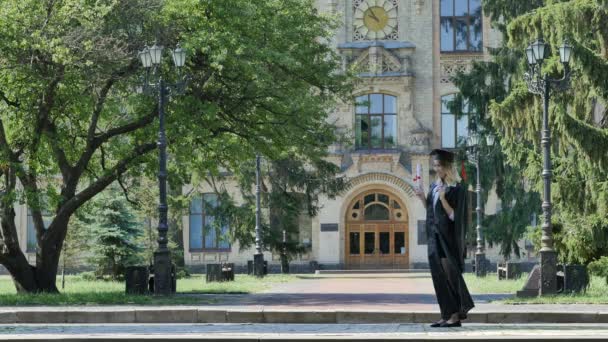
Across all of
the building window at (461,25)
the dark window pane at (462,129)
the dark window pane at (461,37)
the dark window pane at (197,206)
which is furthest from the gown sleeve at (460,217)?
the dark window pane at (197,206)

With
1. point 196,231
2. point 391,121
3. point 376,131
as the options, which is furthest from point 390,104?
point 196,231

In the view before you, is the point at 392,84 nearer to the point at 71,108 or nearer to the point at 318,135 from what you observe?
the point at 318,135

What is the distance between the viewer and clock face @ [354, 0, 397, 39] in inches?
2163

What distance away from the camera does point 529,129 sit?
99.6 feet

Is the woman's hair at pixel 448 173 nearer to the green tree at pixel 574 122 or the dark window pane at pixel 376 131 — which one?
the green tree at pixel 574 122

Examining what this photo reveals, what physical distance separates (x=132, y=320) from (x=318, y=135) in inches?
493

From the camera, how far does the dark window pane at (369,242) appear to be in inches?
2162

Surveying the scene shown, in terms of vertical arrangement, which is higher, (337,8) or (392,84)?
(337,8)

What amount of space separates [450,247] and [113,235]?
96.1ft

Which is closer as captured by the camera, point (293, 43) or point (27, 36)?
point (27, 36)

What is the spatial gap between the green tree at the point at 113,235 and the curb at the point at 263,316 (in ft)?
72.4

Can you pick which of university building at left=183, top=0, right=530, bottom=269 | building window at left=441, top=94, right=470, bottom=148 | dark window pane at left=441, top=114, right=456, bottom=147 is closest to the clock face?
university building at left=183, top=0, right=530, bottom=269

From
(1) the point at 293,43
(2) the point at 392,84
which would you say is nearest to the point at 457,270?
(1) the point at 293,43

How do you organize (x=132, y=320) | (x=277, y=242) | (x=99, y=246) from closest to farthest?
(x=132, y=320) < (x=99, y=246) < (x=277, y=242)
